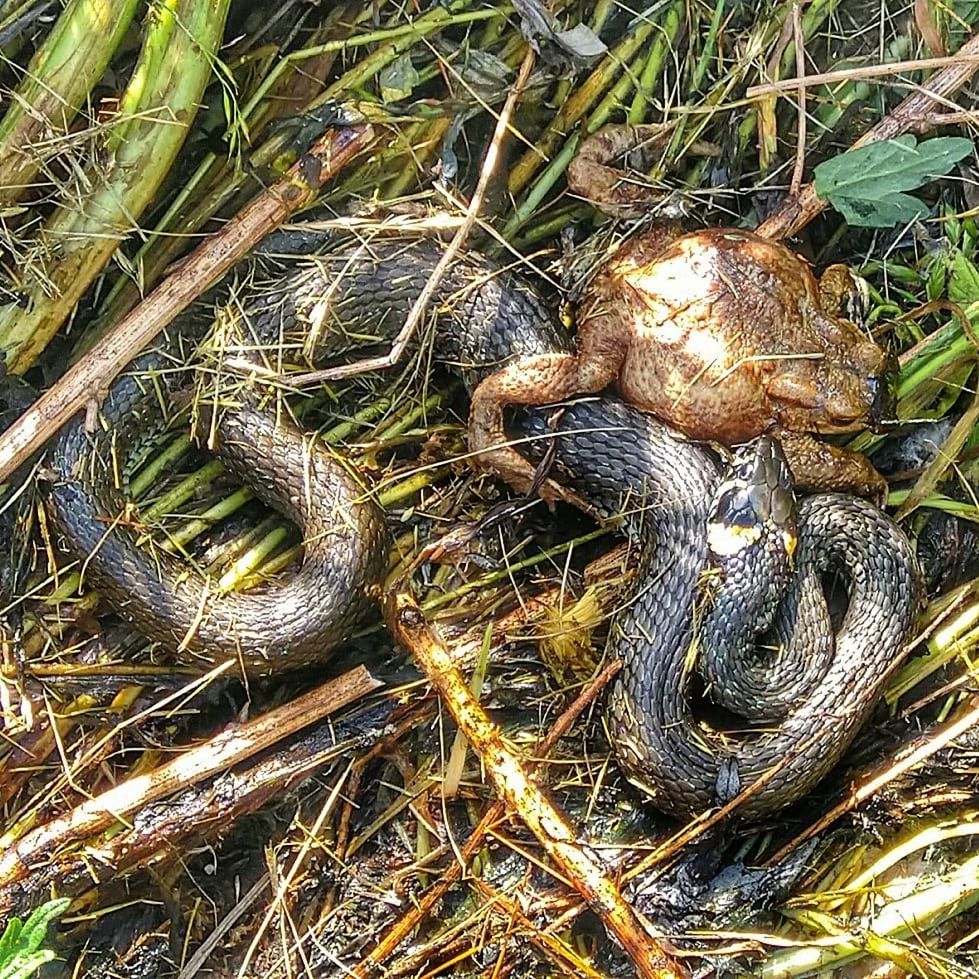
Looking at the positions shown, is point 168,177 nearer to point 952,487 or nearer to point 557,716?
point 557,716

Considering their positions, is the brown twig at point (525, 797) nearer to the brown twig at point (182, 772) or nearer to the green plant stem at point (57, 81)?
the brown twig at point (182, 772)

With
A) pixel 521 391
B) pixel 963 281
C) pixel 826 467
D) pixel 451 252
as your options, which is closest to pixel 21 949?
pixel 521 391

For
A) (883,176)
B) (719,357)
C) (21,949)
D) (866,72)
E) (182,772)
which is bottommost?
(182,772)

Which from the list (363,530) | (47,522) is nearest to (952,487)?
(363,530)

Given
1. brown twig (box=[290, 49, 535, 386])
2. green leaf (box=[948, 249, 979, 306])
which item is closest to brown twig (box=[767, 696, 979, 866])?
green leaf (box=[948, 249, 979, 306])

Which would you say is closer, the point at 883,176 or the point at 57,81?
the point at 57,81

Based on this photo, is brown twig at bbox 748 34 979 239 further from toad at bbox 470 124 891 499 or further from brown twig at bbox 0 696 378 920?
brown twig at bbox 0 696 378 920

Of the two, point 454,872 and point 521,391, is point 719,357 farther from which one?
point 454,872
